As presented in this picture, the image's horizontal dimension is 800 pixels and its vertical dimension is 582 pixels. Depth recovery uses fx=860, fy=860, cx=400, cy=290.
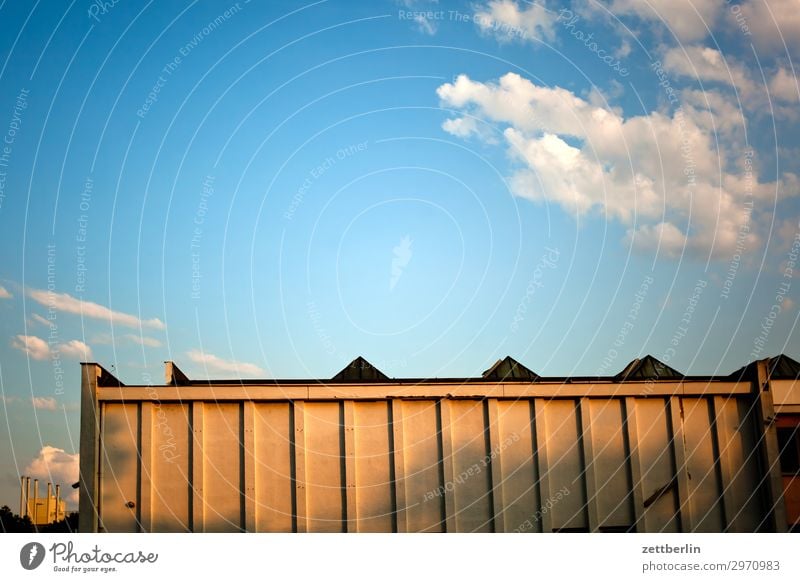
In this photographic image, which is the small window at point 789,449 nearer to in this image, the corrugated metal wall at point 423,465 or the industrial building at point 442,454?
the industrial building at point 442,454

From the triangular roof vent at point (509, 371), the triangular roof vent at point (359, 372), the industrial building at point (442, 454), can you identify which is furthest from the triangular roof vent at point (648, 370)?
the triangular roof vent at point (359, 372)

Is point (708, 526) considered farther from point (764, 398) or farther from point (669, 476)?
point (764, 398)

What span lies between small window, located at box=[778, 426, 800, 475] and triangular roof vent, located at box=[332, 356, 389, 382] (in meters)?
7.08

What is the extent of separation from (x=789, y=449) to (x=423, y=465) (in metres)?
6.47

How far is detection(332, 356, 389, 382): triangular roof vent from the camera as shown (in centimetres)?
1538

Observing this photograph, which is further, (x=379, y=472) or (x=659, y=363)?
(x=659, y=363)

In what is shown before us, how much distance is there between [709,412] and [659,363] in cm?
127

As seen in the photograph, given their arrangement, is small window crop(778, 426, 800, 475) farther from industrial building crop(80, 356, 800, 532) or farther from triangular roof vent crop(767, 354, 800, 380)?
triangular roof vent crop(767, 354, 800, 380)

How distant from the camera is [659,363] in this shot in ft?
52.0

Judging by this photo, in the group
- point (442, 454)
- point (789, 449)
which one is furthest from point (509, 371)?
point (789, 449)

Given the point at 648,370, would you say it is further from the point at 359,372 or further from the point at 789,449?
the point at 359,372

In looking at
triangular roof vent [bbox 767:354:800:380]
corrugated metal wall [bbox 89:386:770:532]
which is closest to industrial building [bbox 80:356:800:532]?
corrugated metal wall [bbox 89:386:770:532]

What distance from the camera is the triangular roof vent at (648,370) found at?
15.6m
